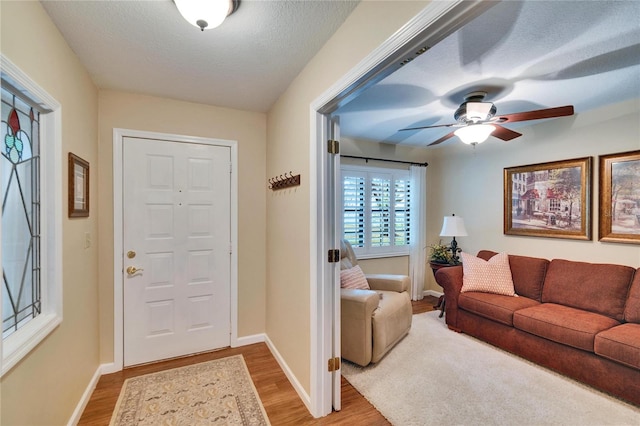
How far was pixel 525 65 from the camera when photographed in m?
2.09

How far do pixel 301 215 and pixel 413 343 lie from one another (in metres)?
1.94

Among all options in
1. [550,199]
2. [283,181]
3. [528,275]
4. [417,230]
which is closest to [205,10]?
[283,181]

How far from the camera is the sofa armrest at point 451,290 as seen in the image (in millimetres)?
3326

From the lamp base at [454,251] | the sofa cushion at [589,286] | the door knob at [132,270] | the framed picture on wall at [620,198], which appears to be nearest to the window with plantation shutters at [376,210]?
the lamp base at [454,251]

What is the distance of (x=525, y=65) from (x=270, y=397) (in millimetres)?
3101

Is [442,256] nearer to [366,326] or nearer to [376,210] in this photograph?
[376,210]

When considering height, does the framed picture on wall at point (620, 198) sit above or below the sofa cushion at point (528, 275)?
above

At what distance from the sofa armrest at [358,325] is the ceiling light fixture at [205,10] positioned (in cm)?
221

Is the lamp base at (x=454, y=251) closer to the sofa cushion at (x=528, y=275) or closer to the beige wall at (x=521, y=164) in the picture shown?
the beige wall at (x=521, y=164)

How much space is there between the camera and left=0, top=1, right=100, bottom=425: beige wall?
1.27 meters

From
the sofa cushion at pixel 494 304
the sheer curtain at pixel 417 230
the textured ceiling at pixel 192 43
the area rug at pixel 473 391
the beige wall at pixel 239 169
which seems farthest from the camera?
the sheer curtain at pixel 417 230

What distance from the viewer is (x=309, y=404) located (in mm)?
1990

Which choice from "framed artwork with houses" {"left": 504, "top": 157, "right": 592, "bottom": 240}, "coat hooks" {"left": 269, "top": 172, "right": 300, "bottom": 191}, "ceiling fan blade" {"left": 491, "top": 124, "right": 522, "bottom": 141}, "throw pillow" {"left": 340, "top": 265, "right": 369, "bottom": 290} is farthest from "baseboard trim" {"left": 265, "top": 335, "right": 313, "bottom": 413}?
"framed artwork with houses" {"left": 504, "top": 157, "right": 592, "bottom": 240}

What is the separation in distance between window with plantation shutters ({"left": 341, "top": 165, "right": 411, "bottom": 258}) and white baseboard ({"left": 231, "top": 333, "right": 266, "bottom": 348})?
5.66ft
